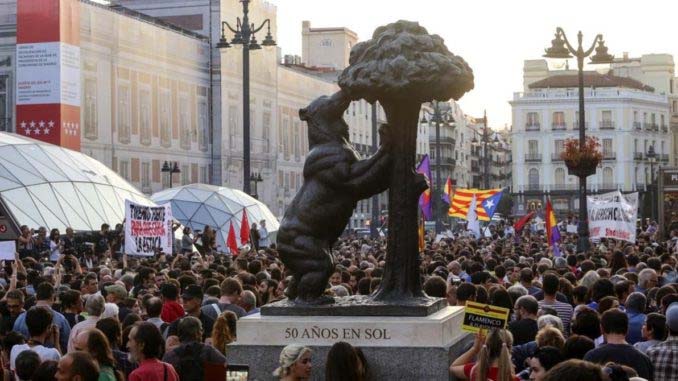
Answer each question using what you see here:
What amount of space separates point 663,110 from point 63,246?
323ft

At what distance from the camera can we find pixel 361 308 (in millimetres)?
9883

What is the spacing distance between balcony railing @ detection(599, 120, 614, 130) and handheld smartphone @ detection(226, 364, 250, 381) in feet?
350

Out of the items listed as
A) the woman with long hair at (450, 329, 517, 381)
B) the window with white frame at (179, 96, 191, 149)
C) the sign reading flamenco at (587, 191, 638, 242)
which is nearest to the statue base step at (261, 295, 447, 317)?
the woman with long hair at (450, 329, 517, 381)

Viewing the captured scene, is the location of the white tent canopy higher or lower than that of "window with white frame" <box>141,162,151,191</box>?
lower

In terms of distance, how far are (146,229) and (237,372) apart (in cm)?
1347

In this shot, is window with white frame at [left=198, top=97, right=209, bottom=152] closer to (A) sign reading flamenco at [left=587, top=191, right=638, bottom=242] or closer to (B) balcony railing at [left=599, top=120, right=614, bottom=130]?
(A) sign reading flamenco at [left=587, top=191, right=638, bottom=242]

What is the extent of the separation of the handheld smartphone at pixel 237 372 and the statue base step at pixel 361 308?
566 mm

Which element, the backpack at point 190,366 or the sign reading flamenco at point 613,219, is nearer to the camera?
the backpack at point 190,366

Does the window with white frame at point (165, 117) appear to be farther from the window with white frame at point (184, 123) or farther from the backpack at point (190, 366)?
the backpack at point (190, 366)

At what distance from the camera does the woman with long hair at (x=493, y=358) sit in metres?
7.69

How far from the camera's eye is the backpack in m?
9.56

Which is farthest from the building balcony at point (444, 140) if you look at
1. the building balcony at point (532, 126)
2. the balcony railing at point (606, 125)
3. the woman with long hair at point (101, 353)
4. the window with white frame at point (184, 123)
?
the woman with long hair at point (101, 353)

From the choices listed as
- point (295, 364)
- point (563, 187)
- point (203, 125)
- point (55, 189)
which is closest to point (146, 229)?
point (295, 364)

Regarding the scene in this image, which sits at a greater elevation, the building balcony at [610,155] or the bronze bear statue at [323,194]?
the building balcony at [610,155]
